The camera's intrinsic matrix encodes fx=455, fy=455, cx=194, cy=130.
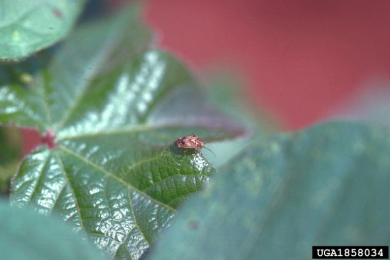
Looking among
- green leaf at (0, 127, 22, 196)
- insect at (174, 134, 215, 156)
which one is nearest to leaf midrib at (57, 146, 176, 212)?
insect at (174, 134, 215, 156)

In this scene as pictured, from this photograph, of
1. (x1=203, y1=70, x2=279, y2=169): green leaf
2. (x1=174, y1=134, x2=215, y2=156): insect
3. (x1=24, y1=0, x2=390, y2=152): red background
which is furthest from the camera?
(x1=24, y1=0, x2=390, y2=152): red background

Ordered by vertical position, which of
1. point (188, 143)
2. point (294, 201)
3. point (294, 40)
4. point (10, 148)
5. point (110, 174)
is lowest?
point (294, 201)

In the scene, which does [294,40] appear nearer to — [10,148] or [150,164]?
[10,148]

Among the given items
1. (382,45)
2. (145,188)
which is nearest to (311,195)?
(145,188)

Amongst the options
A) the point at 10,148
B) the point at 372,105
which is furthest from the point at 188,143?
the point at 372,105

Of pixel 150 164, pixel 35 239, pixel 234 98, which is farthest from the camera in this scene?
pixel 234 98

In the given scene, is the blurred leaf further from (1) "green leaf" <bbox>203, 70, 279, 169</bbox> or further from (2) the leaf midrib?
(2) the leaf midrib
